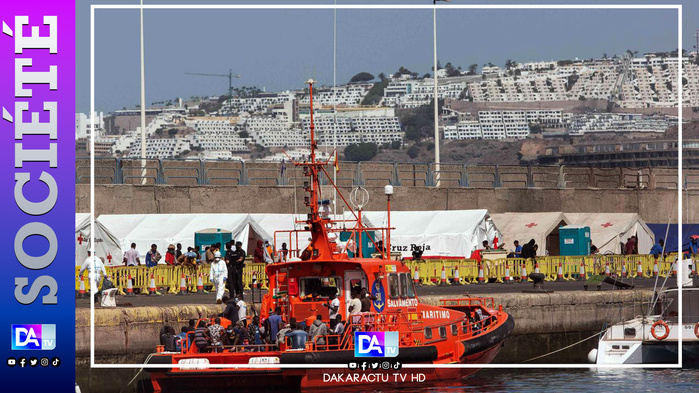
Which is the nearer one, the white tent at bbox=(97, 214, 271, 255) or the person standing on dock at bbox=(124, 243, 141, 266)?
the person standing on dock at bbox=(124, 243, 141, 266)

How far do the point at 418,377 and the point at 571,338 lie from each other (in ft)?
28.0

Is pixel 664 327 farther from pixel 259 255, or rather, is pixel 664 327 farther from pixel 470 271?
pixel 259 255

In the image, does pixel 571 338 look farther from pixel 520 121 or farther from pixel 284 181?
pixel 520 121

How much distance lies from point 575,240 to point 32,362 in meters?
29.4

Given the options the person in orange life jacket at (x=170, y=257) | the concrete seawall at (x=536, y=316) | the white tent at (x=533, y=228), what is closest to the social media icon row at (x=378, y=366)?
the concrete seawall at (x=536, y=316)

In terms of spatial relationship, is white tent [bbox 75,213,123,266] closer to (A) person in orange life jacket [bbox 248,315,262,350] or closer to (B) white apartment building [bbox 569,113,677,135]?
(A) person in orange life jacket [bbox 248,315,262,350]

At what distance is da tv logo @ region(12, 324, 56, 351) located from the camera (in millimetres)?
17500

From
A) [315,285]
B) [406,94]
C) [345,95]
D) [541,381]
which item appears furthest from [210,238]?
[406,94]

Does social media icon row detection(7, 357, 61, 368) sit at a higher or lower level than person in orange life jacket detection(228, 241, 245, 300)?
lower

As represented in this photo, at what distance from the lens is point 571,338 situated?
32.3m

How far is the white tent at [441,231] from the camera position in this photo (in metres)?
42.2

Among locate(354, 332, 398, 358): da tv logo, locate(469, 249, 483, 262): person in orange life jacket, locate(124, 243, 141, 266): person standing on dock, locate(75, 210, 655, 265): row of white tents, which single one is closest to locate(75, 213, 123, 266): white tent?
locate(75, 210, 655, 265): row of white tents

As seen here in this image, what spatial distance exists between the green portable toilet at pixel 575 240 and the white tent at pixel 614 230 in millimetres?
1589

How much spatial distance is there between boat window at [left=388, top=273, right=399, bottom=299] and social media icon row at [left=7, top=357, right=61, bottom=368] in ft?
29.1
